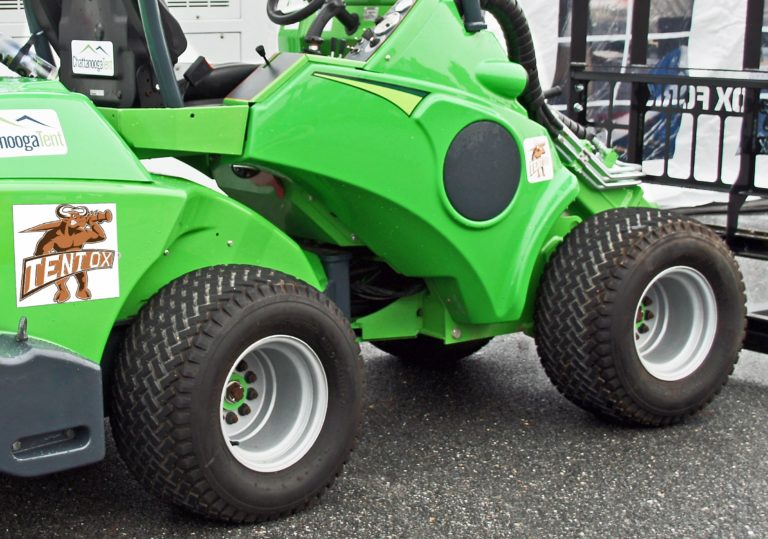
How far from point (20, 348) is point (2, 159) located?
1.53ft

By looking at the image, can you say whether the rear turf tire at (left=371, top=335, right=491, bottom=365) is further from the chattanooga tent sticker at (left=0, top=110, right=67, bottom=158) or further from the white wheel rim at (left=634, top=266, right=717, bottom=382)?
the chattanooga tent sticker at (left=0, top=110, right=67, bottom=158)

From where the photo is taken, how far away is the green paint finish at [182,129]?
11.0 feet

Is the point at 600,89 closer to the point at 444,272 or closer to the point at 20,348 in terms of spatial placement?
the point at 444,272

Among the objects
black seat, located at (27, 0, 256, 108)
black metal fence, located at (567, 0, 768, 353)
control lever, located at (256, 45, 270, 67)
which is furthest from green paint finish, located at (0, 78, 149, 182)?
black metal fence, located at (567, 0, 768, 353)

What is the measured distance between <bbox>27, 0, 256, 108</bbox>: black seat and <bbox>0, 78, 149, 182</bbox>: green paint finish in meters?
0.38

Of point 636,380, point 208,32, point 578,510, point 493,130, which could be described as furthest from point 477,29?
point 208,32

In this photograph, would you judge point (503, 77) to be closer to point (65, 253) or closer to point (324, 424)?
point (324, 424)

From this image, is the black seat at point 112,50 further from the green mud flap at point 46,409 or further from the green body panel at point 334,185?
the green mud flap at point 46,409

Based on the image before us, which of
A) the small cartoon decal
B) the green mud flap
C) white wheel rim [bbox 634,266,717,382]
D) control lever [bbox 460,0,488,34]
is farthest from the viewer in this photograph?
white wheel rim [bbox 634,266,717,382]

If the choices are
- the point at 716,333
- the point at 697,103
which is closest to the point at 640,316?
the point at 716,333

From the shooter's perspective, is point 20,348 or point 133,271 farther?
point 133,271

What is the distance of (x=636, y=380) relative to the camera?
162 inches

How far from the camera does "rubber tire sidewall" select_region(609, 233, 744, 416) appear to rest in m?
4.07

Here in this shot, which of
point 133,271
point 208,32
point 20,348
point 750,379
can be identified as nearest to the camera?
point 20,348
